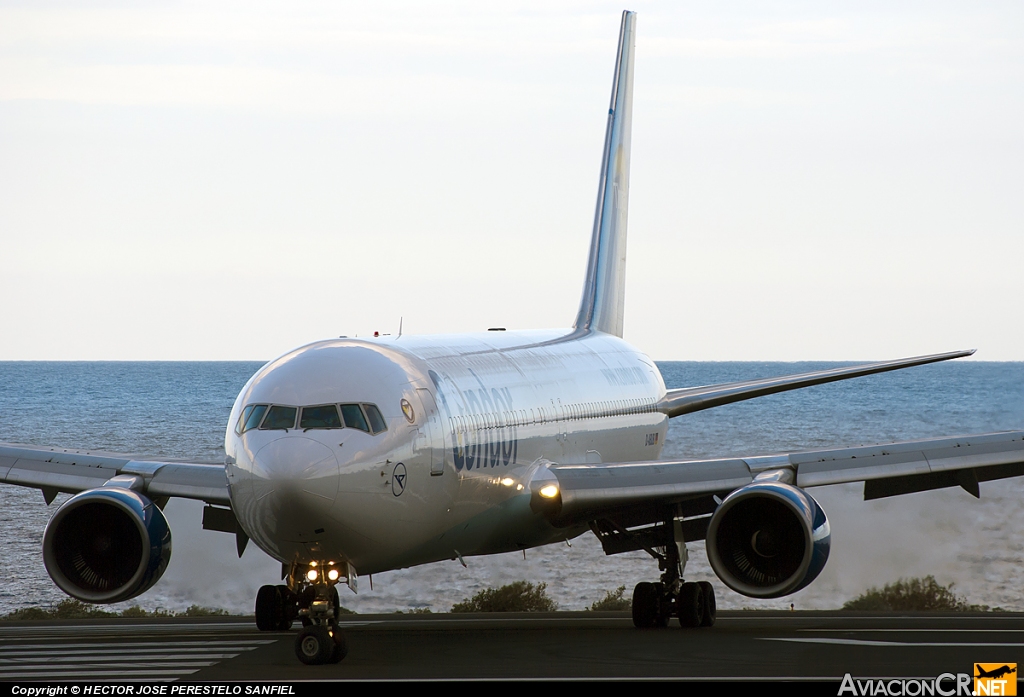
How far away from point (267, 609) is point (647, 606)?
5.39 meters

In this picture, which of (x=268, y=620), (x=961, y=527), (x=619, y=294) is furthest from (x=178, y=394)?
(x=268, y=620)

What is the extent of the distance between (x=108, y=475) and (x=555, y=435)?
6.42 m

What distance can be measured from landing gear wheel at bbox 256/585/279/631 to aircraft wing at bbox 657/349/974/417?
866 cm

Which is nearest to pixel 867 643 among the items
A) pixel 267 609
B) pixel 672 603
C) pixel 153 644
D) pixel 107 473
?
pixel 672 603

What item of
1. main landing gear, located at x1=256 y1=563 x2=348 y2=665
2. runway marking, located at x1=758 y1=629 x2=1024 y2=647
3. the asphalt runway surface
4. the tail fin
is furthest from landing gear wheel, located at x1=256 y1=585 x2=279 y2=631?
→ the tail fin

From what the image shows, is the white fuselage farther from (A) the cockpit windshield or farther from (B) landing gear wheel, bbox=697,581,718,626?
(B) landing gear wheel, bbox=697,581,718,626

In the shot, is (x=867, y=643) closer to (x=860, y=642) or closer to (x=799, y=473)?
(x=860, y=642)

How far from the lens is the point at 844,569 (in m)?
39.2

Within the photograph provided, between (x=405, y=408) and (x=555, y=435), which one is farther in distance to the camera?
(x=555, y=435)

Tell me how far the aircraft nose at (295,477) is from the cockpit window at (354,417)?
570 millimetres

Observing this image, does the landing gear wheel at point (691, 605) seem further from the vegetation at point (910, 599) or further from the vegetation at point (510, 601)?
the vegetation at point (910, 599)

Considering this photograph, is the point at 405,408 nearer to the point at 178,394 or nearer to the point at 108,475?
the point at 108,475

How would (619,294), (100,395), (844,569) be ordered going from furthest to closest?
1. (100,395)
2. (844,569)
3. (619,294)

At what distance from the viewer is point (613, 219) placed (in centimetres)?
3209
